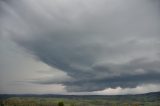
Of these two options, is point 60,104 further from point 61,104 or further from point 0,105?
point 0,105

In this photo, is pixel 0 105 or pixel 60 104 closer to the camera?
pixel 60 104

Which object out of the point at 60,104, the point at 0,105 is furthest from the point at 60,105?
the point at 0,105

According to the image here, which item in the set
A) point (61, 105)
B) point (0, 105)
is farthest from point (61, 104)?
point (0, 105)

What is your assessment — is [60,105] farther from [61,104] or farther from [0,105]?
[0,105]

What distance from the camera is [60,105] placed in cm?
3228

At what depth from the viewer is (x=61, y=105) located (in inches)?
1276

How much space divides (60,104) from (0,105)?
4371 centimetres

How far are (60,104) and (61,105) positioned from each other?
0.65ft

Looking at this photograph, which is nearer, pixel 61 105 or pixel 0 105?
pixel 61 105

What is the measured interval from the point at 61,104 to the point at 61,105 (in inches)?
5.0

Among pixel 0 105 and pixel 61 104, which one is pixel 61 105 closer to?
pixel 61 104

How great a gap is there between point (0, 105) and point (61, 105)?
4369 cm

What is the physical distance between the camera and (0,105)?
70438 mm

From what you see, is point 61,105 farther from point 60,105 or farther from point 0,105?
point 0,105
